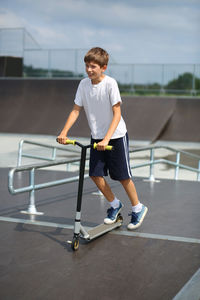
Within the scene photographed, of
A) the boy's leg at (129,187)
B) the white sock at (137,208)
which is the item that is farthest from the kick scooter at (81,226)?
the boy's leg at (129,187)

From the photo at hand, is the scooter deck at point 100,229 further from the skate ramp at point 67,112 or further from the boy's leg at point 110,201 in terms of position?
the skate ramp at point 67,112

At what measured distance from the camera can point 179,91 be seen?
27453 mm

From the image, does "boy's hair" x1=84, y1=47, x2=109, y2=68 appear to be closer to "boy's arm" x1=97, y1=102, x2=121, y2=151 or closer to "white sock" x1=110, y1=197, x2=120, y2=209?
"boy's arm" x1=97, y1=102, x2=121, y2=151

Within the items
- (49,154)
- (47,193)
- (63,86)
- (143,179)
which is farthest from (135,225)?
(63,86)

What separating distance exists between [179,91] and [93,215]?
22.7 m

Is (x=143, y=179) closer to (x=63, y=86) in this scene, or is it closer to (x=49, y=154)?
(x=49, y=154)

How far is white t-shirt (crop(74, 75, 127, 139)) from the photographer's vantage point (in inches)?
173

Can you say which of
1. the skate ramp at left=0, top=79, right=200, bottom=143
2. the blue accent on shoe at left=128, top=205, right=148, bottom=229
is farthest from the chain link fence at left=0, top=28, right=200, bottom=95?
the blue accent on shoe at left=128, top=205, right=148, bottom=229

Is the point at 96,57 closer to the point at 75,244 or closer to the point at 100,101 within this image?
the point at 100,101

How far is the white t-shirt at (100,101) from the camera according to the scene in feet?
14.4

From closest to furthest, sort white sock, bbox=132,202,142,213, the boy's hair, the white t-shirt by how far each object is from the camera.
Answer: the boy's hair → the white t-shirt → white sock, bbox=132,202,142,213

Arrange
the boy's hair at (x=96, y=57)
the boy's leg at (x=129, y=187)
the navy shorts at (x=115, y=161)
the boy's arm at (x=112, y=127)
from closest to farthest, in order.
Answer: the boy's arm at (x=112, y=127) < the boy's hair at (x=96, y=57) < the navy shorts at (x=115, y=161) < the boy's leg at (x=129, y=187)

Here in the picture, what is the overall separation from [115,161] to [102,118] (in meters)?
0.46

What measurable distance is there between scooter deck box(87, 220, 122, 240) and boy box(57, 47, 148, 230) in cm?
29
